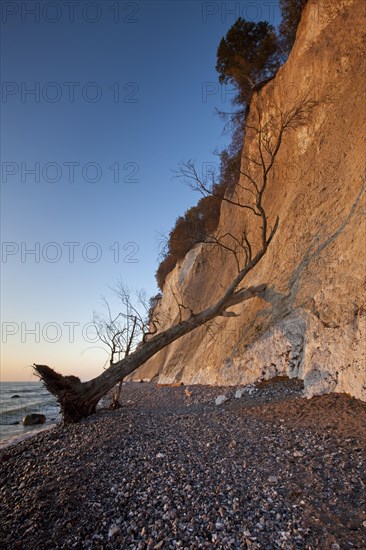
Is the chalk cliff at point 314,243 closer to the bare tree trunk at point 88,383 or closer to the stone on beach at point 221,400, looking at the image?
the stone on beach at point 221,400

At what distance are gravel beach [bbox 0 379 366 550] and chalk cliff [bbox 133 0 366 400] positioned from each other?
153 centimetres

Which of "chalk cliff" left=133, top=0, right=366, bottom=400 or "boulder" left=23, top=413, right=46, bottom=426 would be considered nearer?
"chalk cliff" left=133, top=0, right=366, bottom=400

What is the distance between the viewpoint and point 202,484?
13.0 ft

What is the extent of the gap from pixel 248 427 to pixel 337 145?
9.27 m

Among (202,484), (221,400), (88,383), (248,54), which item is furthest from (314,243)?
(248,54)

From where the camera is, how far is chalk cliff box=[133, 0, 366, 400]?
285 inches

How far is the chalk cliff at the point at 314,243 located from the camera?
723 centimetres

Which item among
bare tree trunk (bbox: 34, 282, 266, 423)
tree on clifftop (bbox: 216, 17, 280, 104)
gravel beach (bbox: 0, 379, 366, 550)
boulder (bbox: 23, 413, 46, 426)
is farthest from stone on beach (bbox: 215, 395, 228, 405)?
tree on clifftop (bbox: 216, 17, 280, 104)

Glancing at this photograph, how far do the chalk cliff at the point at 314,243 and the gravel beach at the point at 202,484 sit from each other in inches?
60.2

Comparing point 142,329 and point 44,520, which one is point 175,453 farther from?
point 142,329

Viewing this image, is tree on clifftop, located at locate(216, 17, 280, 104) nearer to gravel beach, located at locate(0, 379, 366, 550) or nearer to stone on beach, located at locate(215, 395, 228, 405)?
stone on beach, located at locate(215, 395, 228, 405)

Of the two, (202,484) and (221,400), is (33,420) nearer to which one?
(221,400)

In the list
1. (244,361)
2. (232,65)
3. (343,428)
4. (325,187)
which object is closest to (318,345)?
(343,428)

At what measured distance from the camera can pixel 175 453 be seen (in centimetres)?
512
